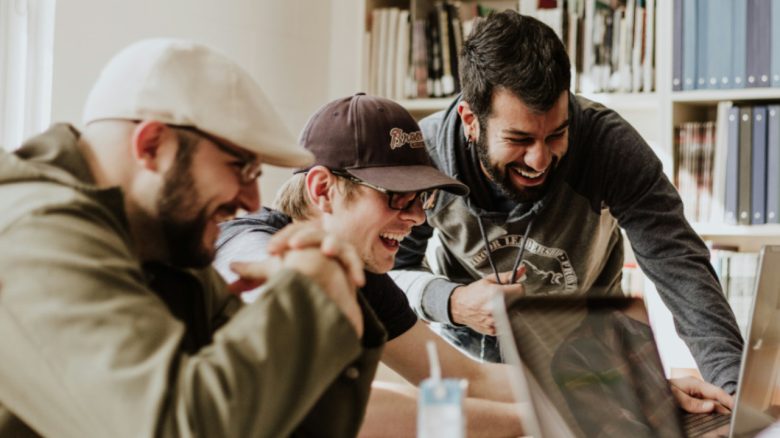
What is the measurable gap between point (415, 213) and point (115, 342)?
976 millimetres

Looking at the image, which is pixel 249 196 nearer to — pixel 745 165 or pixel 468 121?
pixel 468 121

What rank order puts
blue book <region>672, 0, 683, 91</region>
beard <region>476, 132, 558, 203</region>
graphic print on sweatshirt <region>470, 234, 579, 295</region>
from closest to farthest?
beard <region>476, 132, 558, 203</region>
graphic print on sweatshirt <region>470, 234, 579, 295</region>
blue book <region>672, 0, 683, 91</region>

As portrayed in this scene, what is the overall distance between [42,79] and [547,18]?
63.4 inches

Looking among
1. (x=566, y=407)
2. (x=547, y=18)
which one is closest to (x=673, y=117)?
(x=547, y=18)

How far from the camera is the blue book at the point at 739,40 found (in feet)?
9.66

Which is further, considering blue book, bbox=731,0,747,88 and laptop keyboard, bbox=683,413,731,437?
blue book, bbox=731,0,747,88

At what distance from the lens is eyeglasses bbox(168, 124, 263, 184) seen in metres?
0.99

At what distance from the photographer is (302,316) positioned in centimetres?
89

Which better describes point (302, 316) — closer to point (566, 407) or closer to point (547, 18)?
point (566, 407)

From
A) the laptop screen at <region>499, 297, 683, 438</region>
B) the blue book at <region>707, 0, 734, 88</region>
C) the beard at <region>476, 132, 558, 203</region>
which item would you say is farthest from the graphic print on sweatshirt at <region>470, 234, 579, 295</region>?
the blue book at <region>707, 0, 734, 88</region>

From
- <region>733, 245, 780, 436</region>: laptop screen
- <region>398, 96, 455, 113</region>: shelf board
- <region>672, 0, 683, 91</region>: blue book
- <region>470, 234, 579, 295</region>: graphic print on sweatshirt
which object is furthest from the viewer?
<region>398, 96, 455, 113</region>: shelf board

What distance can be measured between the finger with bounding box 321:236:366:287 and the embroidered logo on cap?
756 millimetres

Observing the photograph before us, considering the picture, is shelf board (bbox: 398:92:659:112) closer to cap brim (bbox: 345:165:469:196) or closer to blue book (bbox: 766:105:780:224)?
blue book (bbox: 766:105:780:224)

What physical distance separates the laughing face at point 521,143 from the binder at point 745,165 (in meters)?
1.14
